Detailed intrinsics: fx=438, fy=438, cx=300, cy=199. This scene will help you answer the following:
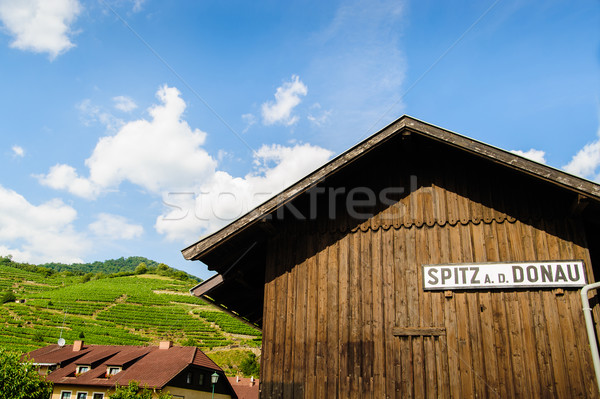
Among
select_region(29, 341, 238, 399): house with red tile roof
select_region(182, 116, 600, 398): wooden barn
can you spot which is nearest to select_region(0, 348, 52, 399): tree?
select_region(29, 341, 238, 399): house with red tile roof

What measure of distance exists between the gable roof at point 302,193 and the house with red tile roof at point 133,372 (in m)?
29.1

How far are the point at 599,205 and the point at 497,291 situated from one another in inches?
82.2

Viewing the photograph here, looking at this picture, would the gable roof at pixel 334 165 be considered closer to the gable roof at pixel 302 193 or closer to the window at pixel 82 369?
the gable roof at pixel 302 193

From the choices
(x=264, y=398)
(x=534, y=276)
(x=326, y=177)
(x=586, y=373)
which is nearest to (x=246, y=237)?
(x=326, y=177)

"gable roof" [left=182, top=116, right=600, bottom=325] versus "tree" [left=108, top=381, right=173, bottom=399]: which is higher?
"gable roof" [left=182, top=116, right=600, bottom=325]

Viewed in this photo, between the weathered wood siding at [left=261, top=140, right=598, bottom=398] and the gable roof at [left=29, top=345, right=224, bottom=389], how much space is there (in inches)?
1198

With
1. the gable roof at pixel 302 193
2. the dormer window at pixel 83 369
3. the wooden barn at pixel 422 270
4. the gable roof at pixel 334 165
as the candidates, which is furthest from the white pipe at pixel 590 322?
the dormer window at pixel 83 369

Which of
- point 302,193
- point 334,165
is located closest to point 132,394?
point 302,193

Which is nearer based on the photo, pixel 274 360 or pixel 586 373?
pixel 586 373

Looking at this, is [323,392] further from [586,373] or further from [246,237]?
[586,373]

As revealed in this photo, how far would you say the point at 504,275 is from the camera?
291 inches

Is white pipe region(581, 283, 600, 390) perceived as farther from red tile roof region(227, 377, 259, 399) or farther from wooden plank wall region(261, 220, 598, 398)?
red tile roof region(227, 377, 259, 399)

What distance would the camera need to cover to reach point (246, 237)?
343 inches

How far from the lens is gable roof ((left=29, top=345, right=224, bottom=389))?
120ft
